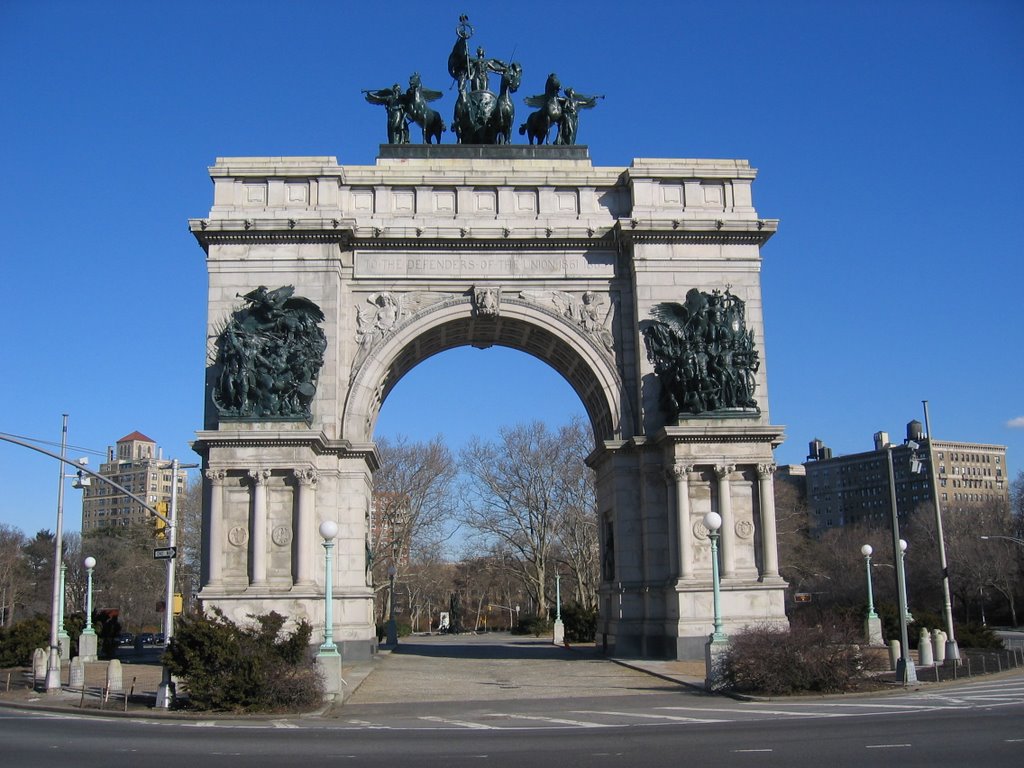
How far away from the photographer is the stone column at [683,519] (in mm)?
31441

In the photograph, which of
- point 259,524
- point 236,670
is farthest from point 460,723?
point 259,524

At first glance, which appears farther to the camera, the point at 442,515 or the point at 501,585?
the point at 501,585

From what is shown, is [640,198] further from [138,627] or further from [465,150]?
[138,627]

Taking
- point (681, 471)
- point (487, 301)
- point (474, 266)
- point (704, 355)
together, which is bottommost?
point (681, 471)

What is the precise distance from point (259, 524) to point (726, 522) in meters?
13.5

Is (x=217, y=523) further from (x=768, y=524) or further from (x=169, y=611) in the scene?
(x=768, y=524)

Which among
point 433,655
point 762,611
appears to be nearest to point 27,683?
point 433,655

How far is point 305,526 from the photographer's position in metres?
31.3

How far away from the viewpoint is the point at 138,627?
93062mm

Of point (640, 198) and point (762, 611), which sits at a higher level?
point (640, 198)

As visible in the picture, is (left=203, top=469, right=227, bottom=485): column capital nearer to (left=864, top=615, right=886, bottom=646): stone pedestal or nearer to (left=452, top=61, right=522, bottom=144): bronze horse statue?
(left=452, top=61, right=522, bottom=144): bronze horse statue

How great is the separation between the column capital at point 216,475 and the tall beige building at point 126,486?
285ft

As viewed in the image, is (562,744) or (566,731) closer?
(562,744)

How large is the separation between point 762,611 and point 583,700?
1012 centimetres
